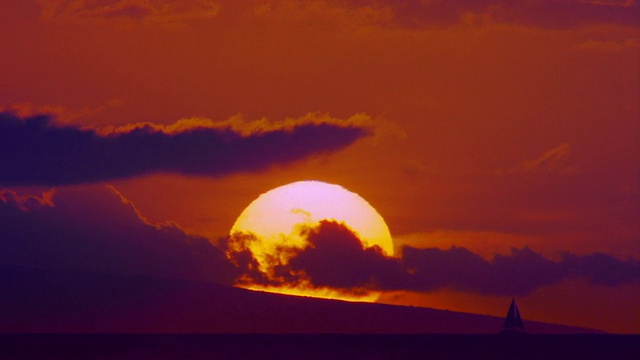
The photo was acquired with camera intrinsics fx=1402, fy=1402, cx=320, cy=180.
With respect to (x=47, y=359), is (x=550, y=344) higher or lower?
higher

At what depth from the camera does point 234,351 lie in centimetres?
9294

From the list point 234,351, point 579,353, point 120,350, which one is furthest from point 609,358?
point 120,350

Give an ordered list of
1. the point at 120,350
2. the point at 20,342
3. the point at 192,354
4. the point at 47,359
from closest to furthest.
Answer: the point at 47,359 → the point at 192,354 → the point at 120,350 → the point at 20,342

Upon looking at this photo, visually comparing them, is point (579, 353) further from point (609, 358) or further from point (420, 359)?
point (420, 359)

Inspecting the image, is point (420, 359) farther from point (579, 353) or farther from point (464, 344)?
point (464, 344)

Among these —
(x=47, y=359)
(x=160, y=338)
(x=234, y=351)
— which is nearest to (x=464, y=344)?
(x=160, y=338)

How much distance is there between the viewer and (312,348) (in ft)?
350

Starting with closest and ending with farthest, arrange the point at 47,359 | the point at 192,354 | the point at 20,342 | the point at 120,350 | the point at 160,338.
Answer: the point at 47,359, the point at 192,354, the point at 120,350, the point at 20,342, the point at 160,338

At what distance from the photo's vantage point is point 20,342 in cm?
10819

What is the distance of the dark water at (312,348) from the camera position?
3538 inches

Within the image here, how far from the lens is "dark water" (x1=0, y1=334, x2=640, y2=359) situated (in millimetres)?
89875

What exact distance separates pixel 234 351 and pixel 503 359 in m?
17.8

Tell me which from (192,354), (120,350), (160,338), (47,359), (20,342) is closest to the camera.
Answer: (47,359)

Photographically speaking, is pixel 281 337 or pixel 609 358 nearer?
pixel 609 358
